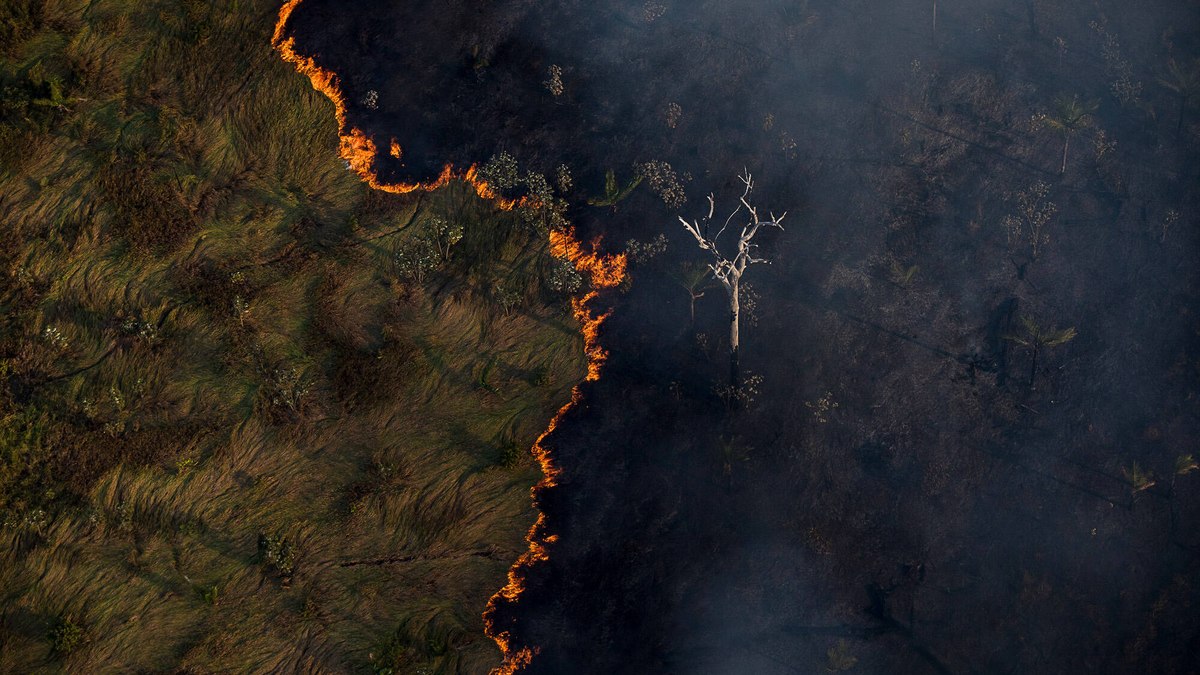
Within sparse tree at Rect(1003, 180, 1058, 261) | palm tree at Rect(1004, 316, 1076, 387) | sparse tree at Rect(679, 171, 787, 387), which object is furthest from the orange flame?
sparse tree at Rect(1003, 180, 1058, 261)

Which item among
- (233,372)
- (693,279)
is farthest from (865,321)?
(233,372)

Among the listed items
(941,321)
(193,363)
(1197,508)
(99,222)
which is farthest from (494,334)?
(1197,508)

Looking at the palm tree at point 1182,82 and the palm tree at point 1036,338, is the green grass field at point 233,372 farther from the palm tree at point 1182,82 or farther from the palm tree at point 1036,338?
the palm tree at point 1182,82

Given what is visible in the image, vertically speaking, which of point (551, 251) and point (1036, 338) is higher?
point (551, 251)

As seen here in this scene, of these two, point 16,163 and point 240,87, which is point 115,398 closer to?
point 16,163

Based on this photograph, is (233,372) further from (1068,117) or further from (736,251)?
(1068,117)

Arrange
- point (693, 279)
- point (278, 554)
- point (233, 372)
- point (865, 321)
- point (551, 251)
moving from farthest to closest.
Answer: point (551, 251) → point (865, 321) → point (693, 279) → point (233, 372) → point (278, 554)

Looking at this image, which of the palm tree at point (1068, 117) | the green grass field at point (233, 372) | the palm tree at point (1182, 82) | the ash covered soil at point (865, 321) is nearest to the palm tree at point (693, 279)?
the ash covered soil at point (865, 321)
